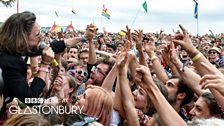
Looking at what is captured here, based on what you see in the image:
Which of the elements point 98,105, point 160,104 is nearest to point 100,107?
point 98,105

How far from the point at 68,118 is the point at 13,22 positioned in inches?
38.2

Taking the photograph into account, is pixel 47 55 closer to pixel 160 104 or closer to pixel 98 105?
pixel 98 105

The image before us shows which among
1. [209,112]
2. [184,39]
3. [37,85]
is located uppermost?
[184,39]

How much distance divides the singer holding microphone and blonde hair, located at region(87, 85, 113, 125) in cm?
49

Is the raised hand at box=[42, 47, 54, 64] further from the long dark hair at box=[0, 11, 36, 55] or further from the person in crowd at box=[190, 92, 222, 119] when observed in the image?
the person in crowd at box=[190, 92, 222, 119]

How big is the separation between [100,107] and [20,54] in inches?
33.2

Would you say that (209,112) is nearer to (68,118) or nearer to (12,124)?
(68,118)

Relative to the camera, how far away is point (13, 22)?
9.91ft

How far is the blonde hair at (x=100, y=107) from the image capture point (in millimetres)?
3273

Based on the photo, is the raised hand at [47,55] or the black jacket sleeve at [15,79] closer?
the black jacket sleeve at [15,79]

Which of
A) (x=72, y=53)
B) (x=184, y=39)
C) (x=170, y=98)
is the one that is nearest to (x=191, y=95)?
(x=170, y=98)

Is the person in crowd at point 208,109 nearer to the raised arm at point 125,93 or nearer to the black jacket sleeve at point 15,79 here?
the raised arm at point 125,93

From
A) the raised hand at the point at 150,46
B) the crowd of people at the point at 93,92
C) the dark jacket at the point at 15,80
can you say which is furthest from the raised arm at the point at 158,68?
the dark jacket at the point at 15,80

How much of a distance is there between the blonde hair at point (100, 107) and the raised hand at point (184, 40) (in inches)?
44.3
